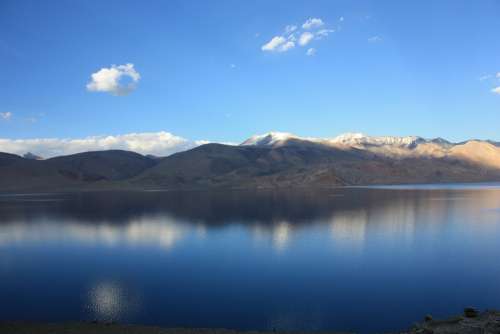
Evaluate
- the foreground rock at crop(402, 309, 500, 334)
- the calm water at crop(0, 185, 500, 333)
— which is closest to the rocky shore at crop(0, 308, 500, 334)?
the foreground rock at crop(402, 309, 500, 334)

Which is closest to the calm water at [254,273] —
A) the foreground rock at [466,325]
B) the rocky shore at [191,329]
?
the rocky shore at [191,329]

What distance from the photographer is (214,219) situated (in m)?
53.1

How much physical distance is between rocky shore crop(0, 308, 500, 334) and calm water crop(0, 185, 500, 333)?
152 centimetres

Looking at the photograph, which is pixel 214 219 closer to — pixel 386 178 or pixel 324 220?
pixel 324 220

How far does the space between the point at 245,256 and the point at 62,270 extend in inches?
497

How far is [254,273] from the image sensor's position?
2450 cm

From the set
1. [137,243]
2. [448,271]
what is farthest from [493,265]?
[137,243]

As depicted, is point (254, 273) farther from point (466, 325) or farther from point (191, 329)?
point (466, 325)

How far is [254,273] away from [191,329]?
9.57m

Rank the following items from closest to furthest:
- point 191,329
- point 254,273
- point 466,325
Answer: point 466,325, point 191,329, point 254,273

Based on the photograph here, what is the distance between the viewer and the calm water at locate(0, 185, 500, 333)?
1786cm

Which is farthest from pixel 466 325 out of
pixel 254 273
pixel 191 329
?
pixel 254 273

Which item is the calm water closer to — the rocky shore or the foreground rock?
the rocky shore

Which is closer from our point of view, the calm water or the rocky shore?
the rocky shore
